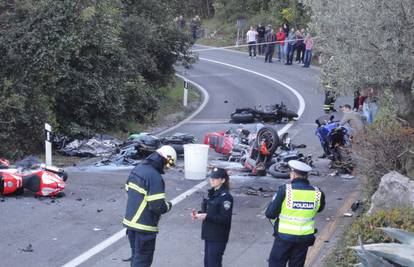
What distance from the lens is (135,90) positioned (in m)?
21.4

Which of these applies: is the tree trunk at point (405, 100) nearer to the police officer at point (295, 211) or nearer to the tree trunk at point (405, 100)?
the tree trunk at point (405, 100)

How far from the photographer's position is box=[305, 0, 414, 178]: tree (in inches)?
404

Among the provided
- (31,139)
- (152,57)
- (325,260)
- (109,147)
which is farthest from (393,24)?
(152,57)

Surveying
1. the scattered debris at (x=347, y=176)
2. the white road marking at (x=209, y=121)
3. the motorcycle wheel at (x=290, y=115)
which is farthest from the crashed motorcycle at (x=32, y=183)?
the motorcycle wheel at (x=290, y=115)

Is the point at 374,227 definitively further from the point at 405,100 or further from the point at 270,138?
the point at 270,138

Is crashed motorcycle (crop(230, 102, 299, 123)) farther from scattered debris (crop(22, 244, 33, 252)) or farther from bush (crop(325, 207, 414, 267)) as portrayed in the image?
bush (crop(325, 207, 414, 267))

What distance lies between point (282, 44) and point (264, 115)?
1497 centimetres

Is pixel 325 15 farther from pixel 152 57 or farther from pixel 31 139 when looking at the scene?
pixel 152 57

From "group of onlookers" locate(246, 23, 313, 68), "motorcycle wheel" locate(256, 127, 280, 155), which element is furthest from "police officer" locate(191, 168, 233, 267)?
"group of onlookers" locate(246, 23, 313, 68)

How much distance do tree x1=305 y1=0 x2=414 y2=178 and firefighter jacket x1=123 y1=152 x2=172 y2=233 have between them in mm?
4336

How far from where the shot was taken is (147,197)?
24.4 feet

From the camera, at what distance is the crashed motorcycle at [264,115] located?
20750mm

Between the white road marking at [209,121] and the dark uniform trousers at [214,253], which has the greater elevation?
the dark uniform trousers at [214,253]

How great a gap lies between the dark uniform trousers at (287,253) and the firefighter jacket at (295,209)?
3.1 inches
